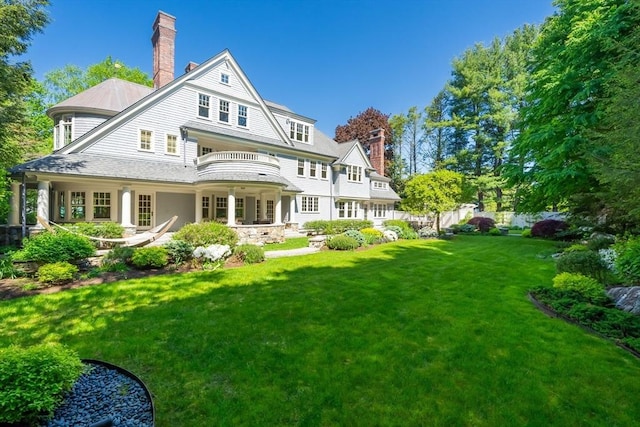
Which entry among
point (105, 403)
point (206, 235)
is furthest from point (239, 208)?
point (105, 403)

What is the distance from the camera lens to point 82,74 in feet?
113

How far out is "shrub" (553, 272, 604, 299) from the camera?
20.4 feet

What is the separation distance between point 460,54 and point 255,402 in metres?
45.0

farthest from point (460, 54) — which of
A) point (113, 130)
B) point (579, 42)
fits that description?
point (113, 130)

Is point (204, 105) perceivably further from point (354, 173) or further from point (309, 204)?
point (354, 173)

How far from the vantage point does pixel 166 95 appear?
53.2ft

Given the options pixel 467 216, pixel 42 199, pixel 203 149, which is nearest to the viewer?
pixel 42 199

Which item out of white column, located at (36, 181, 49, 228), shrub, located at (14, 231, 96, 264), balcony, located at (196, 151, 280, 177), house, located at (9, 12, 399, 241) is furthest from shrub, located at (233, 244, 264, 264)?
white column, located at (36, 181, 49, 228)

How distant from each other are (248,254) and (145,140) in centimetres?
1006

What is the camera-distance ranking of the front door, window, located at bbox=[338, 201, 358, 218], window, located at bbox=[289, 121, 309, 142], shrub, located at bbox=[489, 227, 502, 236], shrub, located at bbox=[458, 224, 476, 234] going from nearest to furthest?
the front door
window, located at bbox=[289, 121, 309, 142]
shrub, located at bbox=[489, 227, 502, 236]
window, located at bbox=[338, 201, 358, 218]
shrub, located at bbox=[458, 224, 476, 234]

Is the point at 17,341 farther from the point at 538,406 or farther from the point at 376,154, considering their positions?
the point at 376,154

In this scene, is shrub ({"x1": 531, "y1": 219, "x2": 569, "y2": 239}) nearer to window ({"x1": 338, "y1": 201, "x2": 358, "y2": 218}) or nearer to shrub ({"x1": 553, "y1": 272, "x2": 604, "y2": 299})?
window ({"x1": 338, "y1": 201, "x2": 358, "y2": 218})

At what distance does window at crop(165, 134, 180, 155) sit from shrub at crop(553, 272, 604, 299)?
58.3 ft

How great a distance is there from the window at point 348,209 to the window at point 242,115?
10034mm
